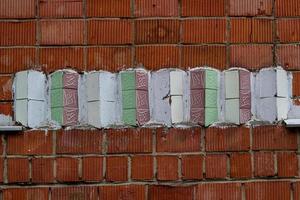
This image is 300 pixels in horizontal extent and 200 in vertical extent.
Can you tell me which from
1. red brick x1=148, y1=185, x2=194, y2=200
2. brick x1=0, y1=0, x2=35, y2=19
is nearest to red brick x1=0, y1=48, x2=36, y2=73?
brick x1=0, y1=0, x2=35, y2=19

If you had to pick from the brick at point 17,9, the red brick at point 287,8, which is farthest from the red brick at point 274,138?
the brick at point 17,9

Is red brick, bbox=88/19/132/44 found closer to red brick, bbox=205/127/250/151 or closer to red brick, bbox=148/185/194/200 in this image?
red brick, bbox=205/127/250/151

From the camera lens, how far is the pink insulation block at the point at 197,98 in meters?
2.46

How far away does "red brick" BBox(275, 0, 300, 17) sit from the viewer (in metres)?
2.50

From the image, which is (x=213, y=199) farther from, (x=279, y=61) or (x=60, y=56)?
(x=60, y=56)

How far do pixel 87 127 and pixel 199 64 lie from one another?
56 cm

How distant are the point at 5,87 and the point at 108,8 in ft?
1.87

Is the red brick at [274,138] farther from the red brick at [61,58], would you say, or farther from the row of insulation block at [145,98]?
the red brick at [61,58]

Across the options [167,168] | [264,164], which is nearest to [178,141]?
[167,168]

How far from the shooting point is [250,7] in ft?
8.21

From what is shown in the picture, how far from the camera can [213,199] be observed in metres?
2.44

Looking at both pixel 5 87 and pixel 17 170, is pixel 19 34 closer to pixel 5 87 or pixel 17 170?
pixel 5 87

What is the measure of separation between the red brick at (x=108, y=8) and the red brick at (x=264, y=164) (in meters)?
0.85

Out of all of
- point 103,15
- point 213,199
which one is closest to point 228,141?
point 213,199
